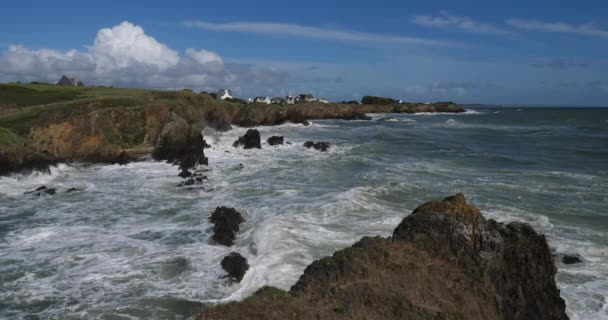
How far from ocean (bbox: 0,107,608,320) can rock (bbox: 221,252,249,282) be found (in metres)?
0.18

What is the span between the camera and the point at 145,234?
15.0 m

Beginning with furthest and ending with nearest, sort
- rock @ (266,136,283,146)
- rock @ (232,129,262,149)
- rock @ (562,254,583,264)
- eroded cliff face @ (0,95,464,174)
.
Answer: rock @ (266,136,283,146)
rock @ (232,129,262,149)
eroded cliff face @ (0,95,464,174)
rock @ (562,254,583,264)

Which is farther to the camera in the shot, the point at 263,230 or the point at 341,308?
the point at 263,230

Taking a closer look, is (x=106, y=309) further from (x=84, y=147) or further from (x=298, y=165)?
(x=84, y=147)

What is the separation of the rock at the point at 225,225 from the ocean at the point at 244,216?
0.25m

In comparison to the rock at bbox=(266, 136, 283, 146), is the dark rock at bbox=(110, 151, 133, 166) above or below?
below

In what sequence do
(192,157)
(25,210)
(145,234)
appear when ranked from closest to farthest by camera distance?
(145,234) → (25,210) → (192,157)

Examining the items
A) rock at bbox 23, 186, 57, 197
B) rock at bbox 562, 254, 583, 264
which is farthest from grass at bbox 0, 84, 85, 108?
rock at bbox 562, 254, 583, 264

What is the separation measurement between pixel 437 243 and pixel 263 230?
6.54 m

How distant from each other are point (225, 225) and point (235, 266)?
3337 mm

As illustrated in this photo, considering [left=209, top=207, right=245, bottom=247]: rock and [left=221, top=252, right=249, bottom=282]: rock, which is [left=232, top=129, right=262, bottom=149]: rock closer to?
[left=209, top=207, right=245, bottom=247]: rock

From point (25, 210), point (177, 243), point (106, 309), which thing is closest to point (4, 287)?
point (106, 309)

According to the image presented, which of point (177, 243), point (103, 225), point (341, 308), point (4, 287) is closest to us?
point (341, 308)

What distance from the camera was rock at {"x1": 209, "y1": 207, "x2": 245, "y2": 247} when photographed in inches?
551
